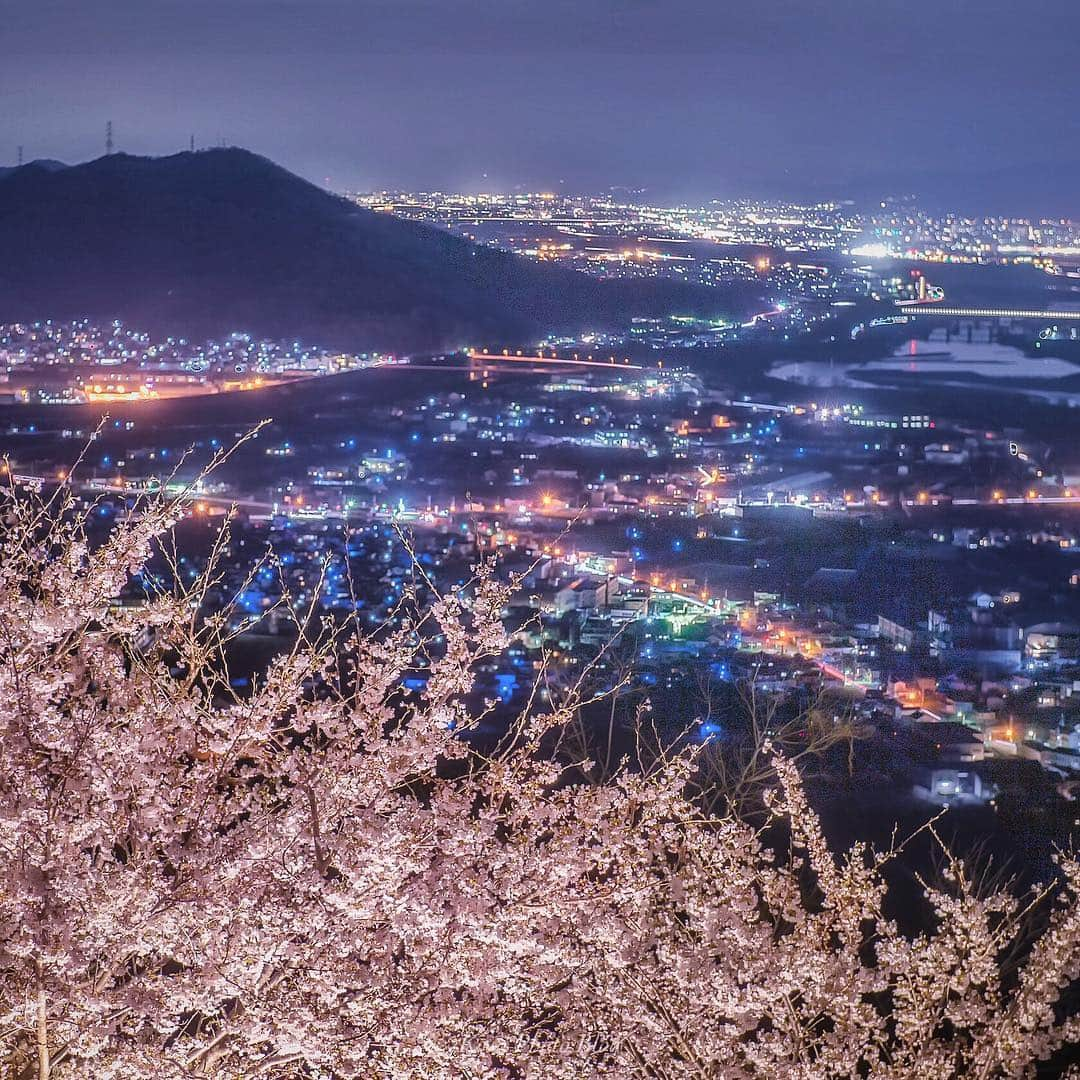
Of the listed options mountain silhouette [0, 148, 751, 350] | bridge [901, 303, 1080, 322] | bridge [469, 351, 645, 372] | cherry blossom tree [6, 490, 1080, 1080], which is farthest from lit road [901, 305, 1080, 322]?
cherry blossom tree [6, 490, 1080, 1080]

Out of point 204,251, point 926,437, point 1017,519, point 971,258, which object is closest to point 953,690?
point 1017,519

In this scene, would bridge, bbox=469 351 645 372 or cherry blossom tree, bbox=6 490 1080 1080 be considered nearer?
cherry blossom tree, bbox=6 490 1080 1080

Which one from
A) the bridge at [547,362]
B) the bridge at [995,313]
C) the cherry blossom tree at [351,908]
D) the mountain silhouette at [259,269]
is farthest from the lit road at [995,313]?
the cherry blossom tree at [351,908]

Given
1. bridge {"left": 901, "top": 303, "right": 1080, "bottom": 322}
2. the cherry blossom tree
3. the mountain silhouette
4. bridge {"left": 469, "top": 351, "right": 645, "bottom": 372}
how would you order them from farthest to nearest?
bridge {"left": 901, "top": 303, "right": 1080, "bottom": 322} < the mountain silhouette < bridge {"left": 469, "top": 351, "right": 645, "bottom": 372} < the cherry blossom tree

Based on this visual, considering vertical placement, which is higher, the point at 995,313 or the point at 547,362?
the point at 995,313

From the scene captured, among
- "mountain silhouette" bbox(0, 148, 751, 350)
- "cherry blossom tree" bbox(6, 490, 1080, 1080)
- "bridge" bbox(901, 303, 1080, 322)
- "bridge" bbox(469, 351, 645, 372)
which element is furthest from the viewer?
"bridge" bbox(901, 303, 1080, 322)

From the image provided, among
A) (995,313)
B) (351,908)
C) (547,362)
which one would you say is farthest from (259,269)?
(351,908)

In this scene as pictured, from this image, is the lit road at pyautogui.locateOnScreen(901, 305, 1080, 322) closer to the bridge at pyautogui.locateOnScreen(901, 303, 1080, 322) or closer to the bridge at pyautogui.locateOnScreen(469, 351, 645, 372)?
the bridge at pyautogui.locateOnScreen(901, 303, 1080, 322)

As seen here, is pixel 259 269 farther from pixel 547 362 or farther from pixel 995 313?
pixel 995 313
